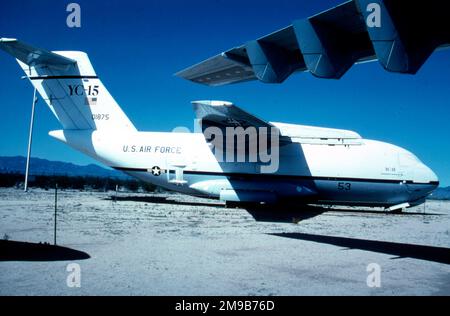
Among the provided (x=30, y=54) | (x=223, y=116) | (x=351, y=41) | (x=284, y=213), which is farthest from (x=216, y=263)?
(x=30, y=54)

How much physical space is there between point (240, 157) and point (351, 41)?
13.1 m

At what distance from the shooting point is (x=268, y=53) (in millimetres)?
5484

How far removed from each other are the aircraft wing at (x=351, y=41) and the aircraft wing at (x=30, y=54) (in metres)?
10.3

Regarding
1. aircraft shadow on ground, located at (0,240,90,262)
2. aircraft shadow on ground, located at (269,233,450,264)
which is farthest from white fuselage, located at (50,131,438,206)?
aircraft shadow on ground, located at (0,240,90,262)

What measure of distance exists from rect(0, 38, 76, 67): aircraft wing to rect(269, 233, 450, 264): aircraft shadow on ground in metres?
11.3

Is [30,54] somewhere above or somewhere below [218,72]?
above

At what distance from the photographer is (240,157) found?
18016 millimetres

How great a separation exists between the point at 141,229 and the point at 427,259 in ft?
22.6

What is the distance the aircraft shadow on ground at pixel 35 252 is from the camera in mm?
5941

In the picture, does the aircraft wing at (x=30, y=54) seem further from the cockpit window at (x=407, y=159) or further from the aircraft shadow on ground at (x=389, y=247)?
the cockpit window at (x=407, y=159)

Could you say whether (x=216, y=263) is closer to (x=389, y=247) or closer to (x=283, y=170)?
(x=389, y=247)

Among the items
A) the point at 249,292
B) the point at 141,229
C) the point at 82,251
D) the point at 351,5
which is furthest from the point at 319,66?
the point at 141,229

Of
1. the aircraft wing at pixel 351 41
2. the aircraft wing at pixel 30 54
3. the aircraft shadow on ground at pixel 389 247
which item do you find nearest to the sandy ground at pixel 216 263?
the aircraft shadow on ground at pixel 389 247

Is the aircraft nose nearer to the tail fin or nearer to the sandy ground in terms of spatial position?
the sandy ground
